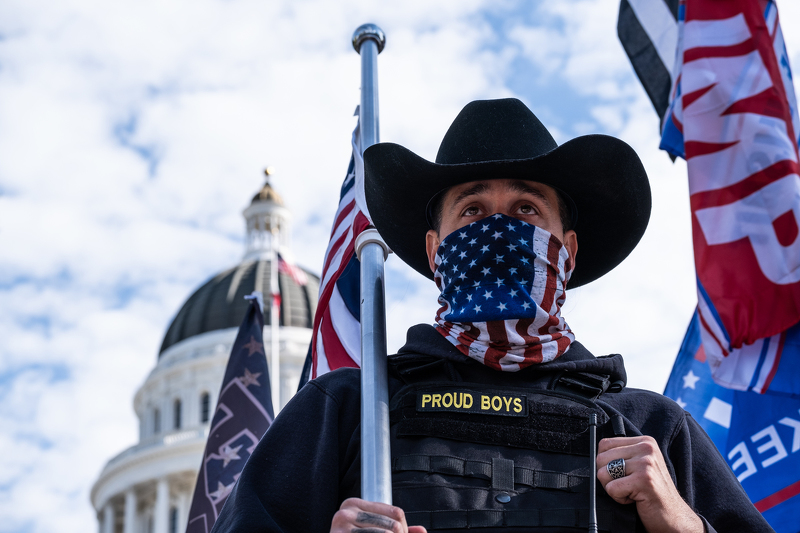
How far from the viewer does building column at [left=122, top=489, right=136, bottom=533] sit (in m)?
65.9

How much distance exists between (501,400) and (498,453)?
154 millimetres

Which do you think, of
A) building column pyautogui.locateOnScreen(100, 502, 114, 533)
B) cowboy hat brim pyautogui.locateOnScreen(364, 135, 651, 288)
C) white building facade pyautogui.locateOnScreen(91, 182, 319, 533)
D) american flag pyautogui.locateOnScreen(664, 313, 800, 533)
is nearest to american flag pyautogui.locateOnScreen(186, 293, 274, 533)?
american flag pyautogui.locateOnScreen(664, 313, 800, 533)

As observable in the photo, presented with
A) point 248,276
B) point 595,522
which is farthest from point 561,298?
point 248,276

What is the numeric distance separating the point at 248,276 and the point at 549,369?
2597 inches

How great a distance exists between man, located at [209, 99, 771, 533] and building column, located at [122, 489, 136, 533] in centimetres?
6631

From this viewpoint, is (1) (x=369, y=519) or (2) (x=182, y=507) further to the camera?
(2) (x=182, y=507)

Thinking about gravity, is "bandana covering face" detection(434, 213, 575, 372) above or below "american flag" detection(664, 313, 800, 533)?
below

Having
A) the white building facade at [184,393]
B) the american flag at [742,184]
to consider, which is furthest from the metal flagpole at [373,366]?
the white building facade at [184,393]

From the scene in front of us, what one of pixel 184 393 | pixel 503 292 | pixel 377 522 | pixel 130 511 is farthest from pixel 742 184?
pixel 130 511

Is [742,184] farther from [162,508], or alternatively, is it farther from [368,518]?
[162,508]

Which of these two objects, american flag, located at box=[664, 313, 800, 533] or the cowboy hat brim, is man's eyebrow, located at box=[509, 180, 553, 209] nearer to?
the cowboy hat brim

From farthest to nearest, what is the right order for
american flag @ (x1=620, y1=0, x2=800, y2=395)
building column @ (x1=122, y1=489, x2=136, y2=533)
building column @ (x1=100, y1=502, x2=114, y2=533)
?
building column @ (x1=100, y1=502, x2=114, y2=533) → building column @ (x1=122, y1=489, x2=136, y2=533) → american flag @ (x1=620, y1=0, x2=800, y2=395)

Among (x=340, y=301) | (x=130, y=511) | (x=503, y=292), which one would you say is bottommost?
(x=503, y=292)

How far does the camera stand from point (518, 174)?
10.7 ft
